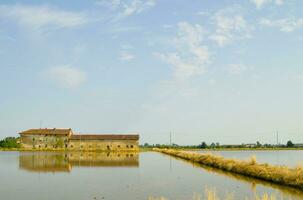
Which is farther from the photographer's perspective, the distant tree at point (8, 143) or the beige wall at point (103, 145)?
the distant tree at point (8, 143)

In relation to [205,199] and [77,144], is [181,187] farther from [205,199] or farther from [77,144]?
[77,144]

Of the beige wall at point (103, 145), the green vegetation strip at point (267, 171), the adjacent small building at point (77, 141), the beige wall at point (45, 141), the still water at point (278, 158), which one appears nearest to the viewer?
the green vegetation strip at point (267, 171)

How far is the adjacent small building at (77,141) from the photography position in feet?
358

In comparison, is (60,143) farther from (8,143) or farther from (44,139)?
(8,143)

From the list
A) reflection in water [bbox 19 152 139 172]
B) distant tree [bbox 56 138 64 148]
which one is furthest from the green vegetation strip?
distant tree [bbox 56 138 64 148]

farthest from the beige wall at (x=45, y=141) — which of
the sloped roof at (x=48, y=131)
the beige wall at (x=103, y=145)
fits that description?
the beige wall at (x=103, y=145)

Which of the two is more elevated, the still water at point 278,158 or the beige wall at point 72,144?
the beige wall at point 72,144

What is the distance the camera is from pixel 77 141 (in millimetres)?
109438

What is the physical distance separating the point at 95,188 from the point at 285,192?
9.89 meters

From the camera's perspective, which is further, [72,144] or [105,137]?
[105,137]

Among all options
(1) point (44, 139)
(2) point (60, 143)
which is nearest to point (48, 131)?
(1) point (44, 139)

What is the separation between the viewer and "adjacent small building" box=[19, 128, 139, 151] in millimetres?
109000

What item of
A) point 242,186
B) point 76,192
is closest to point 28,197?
point 76,192

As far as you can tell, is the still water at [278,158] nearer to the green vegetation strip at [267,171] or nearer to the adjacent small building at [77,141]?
the green vegetation strip at [267,171]
